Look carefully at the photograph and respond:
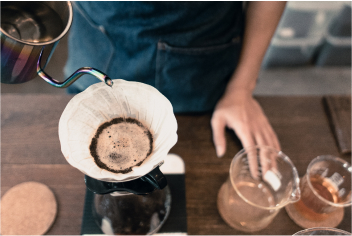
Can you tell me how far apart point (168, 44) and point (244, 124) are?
256 mm

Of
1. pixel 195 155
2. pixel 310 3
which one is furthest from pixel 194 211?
pixel 310 3

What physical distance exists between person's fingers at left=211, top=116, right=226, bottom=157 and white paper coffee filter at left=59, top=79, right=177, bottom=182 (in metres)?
0.25

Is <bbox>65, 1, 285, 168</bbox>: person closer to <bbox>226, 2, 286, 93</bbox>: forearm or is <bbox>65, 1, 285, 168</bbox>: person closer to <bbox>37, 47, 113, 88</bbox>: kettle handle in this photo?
<bbox>226, 2, 286, 93</bbox>: forearm

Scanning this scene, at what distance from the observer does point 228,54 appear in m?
0.66

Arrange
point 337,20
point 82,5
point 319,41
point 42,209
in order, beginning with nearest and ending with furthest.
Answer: point 42,209 < point 82,5 < point 337,20 < point 319,41

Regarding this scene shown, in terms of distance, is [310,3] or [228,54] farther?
[310,3]

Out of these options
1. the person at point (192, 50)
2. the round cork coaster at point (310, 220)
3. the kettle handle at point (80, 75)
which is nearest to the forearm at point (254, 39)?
the person at point (192, 50)

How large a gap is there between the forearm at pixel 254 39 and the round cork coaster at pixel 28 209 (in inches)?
20.0

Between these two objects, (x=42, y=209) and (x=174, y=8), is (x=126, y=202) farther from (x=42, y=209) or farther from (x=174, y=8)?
(x=174, y=8)

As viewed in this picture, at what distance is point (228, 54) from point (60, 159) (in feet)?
1.52

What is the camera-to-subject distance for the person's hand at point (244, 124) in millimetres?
594

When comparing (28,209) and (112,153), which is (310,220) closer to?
(112,153)

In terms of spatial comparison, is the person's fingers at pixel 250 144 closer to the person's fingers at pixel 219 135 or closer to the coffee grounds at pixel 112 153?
the person's fingers at pixel 219 135

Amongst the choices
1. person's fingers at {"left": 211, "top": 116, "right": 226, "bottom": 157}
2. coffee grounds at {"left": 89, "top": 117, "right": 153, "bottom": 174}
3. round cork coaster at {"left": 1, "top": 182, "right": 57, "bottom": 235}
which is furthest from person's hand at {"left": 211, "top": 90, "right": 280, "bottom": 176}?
round cork coaster at {"left": 1, "top": 182, "right": 57, "bottom": 235}
